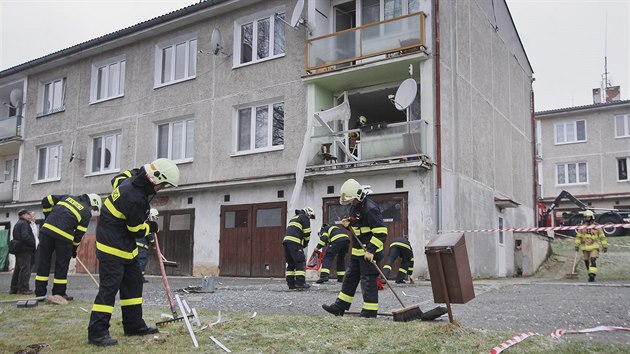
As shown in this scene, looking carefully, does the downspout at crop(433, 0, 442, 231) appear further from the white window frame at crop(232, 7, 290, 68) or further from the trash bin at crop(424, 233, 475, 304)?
the trash bin at crop(424, 233, 475, 304)

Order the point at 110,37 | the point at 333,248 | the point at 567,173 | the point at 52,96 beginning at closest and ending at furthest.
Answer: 1. the point at 333,248
2. the point at 110,37
3. the point at 52,96
4. the point at 567,173

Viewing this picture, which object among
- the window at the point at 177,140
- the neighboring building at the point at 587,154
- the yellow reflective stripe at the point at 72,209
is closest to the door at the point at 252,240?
the window at the point at 177,140

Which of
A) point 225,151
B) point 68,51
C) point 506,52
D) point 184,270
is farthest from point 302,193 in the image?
point 68,51

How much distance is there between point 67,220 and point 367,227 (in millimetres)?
5042

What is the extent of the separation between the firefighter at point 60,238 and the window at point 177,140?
10.0 m

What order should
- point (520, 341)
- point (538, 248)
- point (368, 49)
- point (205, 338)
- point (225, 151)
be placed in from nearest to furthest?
point (520, 341) < point (205, 338) < point (368, 49) < point (225, 151) < point (538, 248)

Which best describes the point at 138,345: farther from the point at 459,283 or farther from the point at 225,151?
the point at 225,151

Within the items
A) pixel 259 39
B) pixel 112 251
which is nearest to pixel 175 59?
pixel 259 39

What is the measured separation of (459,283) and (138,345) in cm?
334

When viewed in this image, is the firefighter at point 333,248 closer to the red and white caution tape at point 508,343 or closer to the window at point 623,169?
the red and white caution tape at point 508,343

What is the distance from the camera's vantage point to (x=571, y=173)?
1431 inches

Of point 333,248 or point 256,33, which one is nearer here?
point 333,248

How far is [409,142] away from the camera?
49.9ft

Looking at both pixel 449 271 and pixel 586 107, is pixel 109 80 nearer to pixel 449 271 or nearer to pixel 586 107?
pixel 449 271
